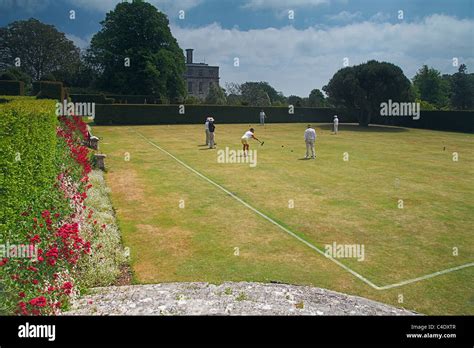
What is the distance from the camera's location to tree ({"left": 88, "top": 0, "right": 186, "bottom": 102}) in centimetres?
5950

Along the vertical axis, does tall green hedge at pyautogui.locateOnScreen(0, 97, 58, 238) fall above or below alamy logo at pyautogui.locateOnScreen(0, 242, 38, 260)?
above

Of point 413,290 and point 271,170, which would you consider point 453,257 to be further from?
point 271,170

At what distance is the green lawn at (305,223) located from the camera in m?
7.41

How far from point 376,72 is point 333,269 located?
51.9m

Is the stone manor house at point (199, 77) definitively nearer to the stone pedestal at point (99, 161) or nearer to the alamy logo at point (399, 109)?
the alamy logo at point (399, 109)

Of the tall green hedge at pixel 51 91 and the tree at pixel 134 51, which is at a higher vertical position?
the tree at pixel 134 51

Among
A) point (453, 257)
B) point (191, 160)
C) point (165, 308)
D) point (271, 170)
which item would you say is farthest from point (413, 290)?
point (191, 160)

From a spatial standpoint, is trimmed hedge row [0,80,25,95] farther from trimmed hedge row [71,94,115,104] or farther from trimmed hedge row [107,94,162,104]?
trimmed hedge row [107,94,162,104]

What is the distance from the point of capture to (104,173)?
55.8ft

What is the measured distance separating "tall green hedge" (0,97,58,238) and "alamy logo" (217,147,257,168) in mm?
11890
